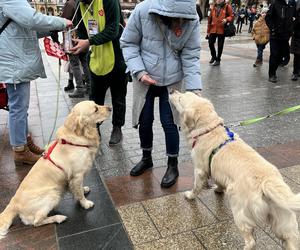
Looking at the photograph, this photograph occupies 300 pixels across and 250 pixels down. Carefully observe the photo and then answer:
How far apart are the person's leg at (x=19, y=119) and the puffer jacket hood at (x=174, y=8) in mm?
2066

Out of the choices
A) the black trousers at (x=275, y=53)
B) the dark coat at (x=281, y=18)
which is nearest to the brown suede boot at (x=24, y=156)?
the black trousers at (x=275, y=53)

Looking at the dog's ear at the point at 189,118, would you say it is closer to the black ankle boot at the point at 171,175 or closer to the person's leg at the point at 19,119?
the black ankle boot at the point at 171,175

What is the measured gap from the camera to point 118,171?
4457 mm

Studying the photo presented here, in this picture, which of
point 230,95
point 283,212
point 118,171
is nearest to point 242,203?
point 283,212

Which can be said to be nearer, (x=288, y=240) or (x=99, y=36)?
(x=288, y=240)

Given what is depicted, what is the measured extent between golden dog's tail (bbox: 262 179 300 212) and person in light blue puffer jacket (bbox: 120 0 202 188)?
159 cm

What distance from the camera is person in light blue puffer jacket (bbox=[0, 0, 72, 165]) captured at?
3943mm

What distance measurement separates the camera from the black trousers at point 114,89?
5.02 metres

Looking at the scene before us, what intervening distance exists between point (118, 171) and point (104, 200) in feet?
2.33

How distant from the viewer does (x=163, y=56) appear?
12.3 ft

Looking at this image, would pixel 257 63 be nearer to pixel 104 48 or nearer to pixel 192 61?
pixel 104 48

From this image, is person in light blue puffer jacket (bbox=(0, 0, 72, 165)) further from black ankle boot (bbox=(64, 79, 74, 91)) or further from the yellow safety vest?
black ankle boot (bbox=(64, 79, 74, 91))

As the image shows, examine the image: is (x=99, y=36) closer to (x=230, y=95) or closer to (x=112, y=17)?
(x=112, y=17)

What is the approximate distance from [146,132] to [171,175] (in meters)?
0.61
